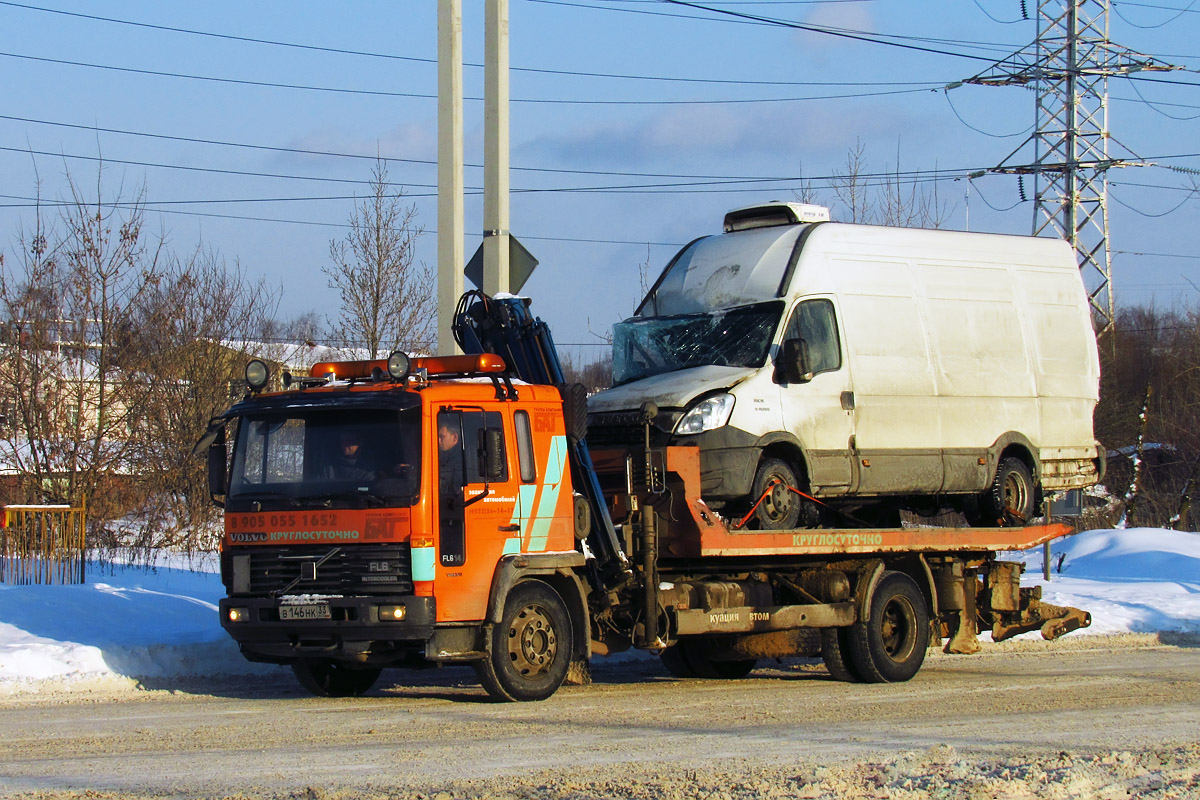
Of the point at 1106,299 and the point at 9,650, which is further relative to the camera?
the point at 1106,299

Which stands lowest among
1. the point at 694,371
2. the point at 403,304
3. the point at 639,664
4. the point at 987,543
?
the point at 639,664

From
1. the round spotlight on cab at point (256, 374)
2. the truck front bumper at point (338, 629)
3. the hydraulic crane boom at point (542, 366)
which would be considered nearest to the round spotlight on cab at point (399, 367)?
the round spotlight on cab at point (256, 374)

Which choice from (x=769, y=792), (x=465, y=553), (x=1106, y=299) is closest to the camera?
(x=769, y=792)

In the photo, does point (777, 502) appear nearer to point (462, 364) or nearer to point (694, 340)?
point (694, 340)

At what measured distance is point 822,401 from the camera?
12.1m

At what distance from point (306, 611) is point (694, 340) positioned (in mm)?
4623

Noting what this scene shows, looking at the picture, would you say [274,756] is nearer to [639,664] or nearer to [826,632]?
[826,632]

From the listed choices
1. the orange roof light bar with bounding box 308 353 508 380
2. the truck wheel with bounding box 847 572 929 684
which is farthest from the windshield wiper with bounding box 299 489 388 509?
the truck wheel with bounding box 847 572 929 684

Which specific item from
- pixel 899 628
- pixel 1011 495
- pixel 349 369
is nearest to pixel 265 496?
pixel 349 369

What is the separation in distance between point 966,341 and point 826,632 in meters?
3.24

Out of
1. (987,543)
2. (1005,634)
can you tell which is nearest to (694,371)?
(987,543)

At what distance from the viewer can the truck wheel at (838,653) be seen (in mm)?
12508

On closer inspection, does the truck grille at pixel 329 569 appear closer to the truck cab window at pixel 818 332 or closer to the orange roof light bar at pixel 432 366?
the orange roof light bar at pixel 432 366

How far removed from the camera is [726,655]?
13.0 m
